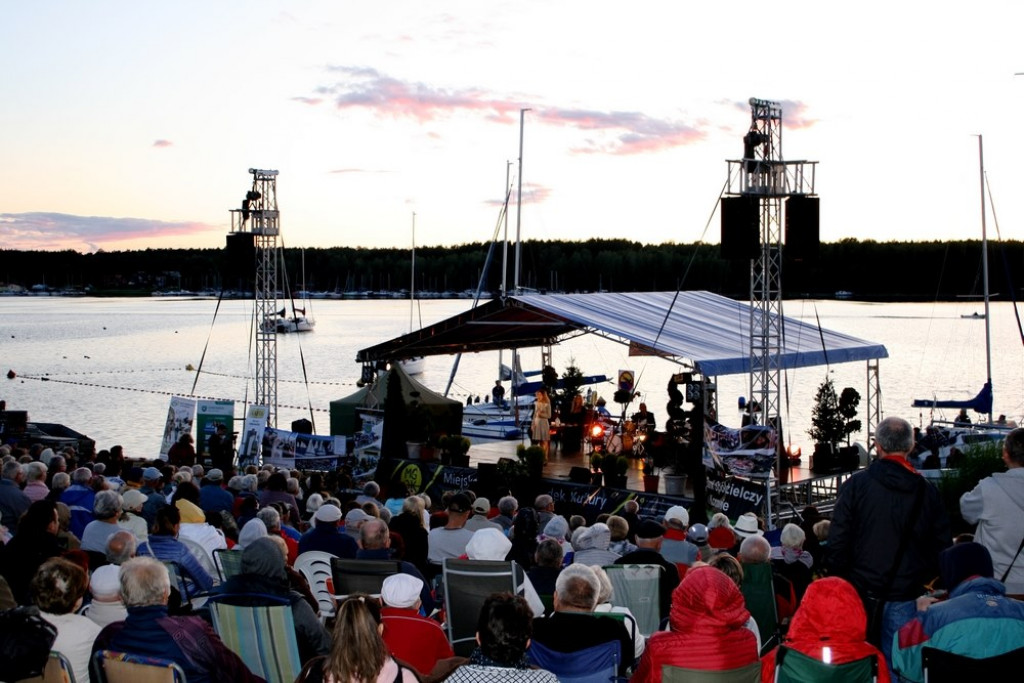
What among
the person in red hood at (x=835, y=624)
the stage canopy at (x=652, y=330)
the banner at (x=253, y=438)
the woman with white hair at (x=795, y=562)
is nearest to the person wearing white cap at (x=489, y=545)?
the woman with white hair at (x=795, y=562)

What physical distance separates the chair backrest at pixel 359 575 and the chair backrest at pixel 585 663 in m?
1.59

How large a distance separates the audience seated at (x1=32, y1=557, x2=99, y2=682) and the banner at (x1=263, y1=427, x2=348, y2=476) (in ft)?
36.7

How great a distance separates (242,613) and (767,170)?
10.3 metres

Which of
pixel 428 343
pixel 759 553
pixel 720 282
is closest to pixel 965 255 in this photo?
pixel 720 282

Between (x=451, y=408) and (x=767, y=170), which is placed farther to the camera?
(x=451, y=408)

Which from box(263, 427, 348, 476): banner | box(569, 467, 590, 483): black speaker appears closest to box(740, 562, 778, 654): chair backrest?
box(569, 467, 590, 483): black speaker

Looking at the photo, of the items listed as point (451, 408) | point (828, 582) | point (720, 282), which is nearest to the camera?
point (828, 582)

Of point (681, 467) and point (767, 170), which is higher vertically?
point (767, 170)

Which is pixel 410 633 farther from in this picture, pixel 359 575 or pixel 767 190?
pixel 767 190

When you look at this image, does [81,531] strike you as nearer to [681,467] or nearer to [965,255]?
[681,467]

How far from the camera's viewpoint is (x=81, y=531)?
768 centimetres

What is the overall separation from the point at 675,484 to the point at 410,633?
376 inches

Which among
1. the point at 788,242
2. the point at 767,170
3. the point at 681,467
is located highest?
the point at 767,170

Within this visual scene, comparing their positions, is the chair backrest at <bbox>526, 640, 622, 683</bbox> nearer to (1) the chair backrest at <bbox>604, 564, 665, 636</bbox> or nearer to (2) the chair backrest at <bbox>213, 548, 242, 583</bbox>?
(1) the chair backrest at <bbox>604, 564, 665, 636</bbox>
